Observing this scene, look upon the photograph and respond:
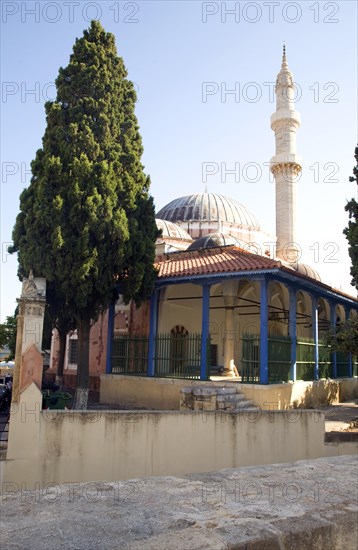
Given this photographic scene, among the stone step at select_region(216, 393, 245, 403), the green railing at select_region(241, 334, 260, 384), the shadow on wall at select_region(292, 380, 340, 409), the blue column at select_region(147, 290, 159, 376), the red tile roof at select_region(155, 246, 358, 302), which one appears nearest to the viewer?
the stone step at select_region(216, 393, 245, 403)

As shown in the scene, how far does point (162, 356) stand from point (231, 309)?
3.10 m

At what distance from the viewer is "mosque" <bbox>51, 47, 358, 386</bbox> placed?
1139 centimetres

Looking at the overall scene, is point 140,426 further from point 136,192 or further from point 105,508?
point 136,192

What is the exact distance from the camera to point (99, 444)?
7.21m

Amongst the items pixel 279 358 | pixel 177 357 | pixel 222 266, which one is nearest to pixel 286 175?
pixel 222 266

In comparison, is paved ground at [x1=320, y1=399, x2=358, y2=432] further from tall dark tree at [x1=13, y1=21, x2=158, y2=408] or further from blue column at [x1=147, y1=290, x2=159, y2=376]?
tall dark tree at [x1=13, y1=21, x2=158, y2=408]

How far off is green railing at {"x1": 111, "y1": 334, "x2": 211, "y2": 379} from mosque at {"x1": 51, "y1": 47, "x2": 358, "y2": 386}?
1.2 inches

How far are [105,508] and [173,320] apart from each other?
13.5m

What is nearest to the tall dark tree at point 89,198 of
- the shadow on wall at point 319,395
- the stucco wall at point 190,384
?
the stucco wall at point 190,384

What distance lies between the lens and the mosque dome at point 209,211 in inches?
959

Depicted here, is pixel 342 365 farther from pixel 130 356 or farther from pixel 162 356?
pixel 130 356

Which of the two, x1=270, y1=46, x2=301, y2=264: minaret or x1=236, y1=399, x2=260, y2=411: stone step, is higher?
x1=270, y1=46, x2=301, y2=264: minaret

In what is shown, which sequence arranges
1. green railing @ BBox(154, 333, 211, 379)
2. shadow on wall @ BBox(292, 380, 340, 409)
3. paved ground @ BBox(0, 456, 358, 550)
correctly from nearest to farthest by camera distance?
paved ground @ BBox(0, 456, 358, 550) → green railing @ BBox(154, 333, 211, 379) → shadow on wall @ BBox(292, 380, 340, 409)

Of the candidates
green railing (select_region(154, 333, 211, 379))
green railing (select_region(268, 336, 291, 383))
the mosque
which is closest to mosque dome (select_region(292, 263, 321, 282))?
the mosque
